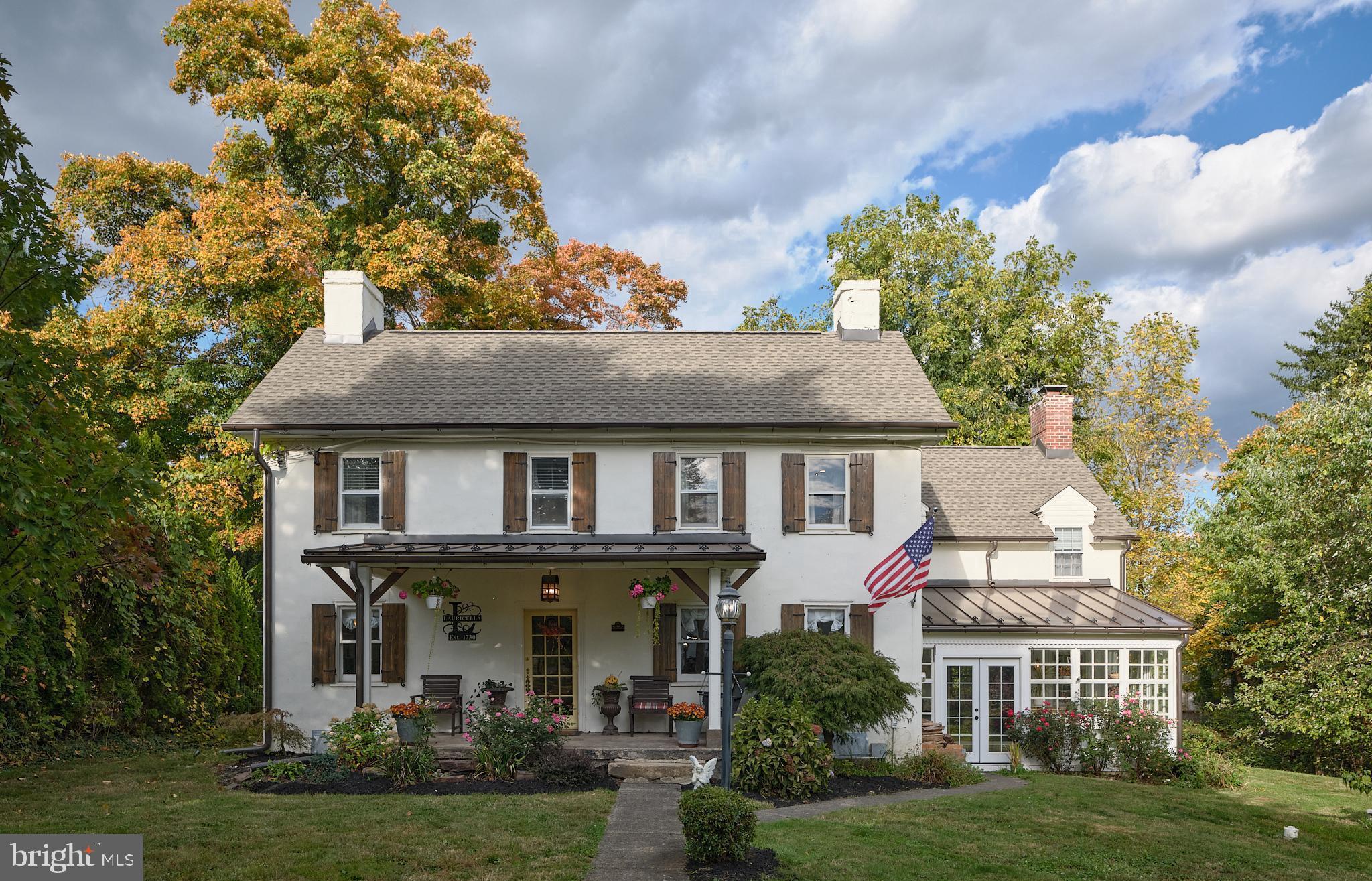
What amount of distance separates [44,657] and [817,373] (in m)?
13.4

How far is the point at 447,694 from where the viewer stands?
14414mm

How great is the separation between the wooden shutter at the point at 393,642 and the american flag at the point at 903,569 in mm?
7732

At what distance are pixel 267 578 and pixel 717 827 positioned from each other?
977 cm

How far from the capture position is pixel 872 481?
15.0m

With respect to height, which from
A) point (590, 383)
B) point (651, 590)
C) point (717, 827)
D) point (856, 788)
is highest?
point (590, 383)

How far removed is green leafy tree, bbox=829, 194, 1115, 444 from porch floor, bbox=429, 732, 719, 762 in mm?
17494

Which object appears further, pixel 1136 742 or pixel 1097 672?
pixel 1097 672

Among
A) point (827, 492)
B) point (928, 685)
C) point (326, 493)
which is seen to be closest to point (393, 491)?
point (326, 493)

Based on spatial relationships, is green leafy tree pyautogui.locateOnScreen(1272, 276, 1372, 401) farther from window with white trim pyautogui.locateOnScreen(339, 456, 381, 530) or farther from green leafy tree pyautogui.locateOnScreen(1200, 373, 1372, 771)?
window with white trim pyautogui.locateOnScreen(339, 456, 381, 530)

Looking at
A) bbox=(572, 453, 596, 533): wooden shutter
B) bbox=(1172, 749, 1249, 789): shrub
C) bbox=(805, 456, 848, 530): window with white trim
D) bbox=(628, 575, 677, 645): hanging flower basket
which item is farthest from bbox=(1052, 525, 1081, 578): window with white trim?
bbox=(572, 453, 596, 533): wooden shutter

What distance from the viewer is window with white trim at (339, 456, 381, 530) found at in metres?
14.8

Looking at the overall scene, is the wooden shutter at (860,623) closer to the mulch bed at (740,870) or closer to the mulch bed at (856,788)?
the mulch bed at (856,788)

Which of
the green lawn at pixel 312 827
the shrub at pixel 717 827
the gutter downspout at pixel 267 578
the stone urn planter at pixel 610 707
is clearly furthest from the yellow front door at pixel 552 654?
the shrub at pixel 717 827

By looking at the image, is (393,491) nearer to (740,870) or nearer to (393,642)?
(393,642)
